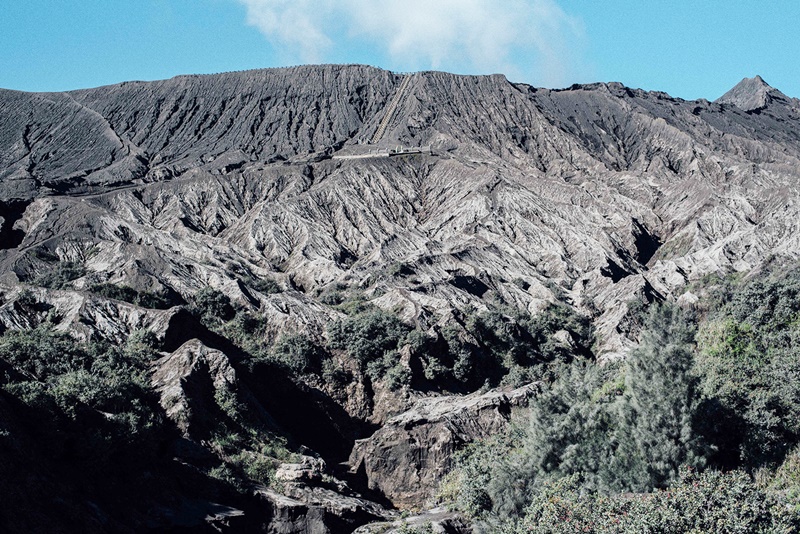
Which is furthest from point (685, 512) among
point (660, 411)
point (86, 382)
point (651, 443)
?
point (86, 382)

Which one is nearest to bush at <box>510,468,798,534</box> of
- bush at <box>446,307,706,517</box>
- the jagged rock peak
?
bush at <box>446,307,706,517</box>

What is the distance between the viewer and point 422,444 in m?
34.1

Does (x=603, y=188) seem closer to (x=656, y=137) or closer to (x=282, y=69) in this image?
(x=656, y=137)

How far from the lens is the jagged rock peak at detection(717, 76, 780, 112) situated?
565 feet

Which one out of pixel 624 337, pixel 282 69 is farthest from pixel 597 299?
pixel 282 69

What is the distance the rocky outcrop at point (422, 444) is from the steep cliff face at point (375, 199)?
10.1 inches

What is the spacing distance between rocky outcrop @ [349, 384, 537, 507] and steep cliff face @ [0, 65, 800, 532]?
0.26 meters

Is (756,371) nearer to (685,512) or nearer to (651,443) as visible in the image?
(651,443)

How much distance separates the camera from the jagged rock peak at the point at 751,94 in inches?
6777

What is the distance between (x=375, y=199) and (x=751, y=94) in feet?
430

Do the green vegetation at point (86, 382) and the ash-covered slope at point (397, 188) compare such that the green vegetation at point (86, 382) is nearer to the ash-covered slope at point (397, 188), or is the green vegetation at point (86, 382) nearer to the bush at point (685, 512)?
the bush at point (685, 512)

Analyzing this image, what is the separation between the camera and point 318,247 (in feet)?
238

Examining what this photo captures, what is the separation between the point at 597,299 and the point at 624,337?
837 cm

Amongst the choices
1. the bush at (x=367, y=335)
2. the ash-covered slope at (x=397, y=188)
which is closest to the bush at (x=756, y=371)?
the bush at (x=367, y=335)
